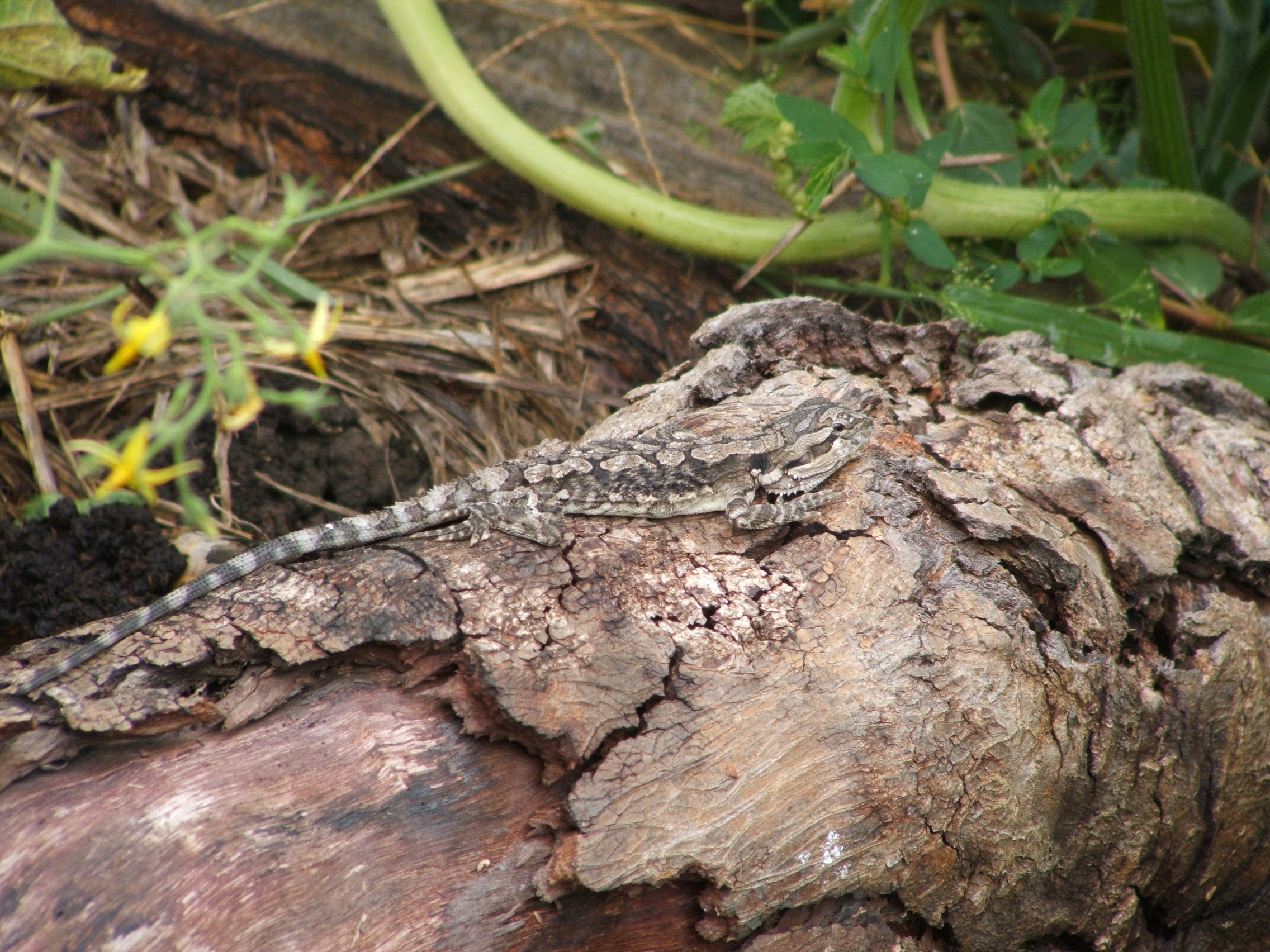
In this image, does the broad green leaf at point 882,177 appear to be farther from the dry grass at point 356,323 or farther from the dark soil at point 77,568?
the dark soil at point 77,568

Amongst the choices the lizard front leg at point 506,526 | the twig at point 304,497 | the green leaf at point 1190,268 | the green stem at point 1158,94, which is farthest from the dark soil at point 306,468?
the green stem at point 1158,94

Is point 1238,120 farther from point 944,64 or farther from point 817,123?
point 817,123

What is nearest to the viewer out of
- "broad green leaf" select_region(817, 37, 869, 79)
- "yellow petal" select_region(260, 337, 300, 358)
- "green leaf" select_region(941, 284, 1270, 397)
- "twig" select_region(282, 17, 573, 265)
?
"yellow petal" select_region(260, 337, 300, 358)

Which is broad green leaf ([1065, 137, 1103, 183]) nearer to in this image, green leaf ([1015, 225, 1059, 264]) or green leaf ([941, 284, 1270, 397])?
green leaf ([1015, 225, 1059, 264])

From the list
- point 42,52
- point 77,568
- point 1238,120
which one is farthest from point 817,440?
point 42,52

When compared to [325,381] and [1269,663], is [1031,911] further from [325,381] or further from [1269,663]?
[325,381]

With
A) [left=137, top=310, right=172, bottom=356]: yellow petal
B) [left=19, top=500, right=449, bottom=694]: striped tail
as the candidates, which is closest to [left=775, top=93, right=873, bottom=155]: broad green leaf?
[left=19, top=500, right=449, bottom=694]: striped tail

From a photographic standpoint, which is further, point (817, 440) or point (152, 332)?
point (817, 440)
